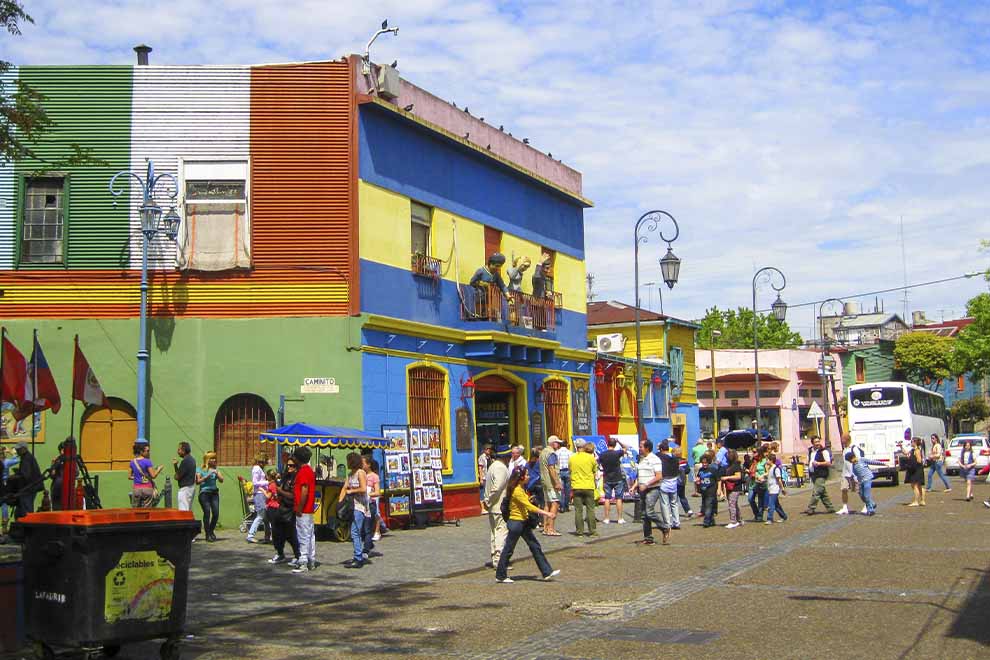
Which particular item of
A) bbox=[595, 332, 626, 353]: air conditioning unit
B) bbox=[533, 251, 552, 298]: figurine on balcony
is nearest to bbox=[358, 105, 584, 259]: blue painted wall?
bbox=[533, 251, 552, 298]: figurine on balcony

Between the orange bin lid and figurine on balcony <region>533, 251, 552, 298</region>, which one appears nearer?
the orange bin lid

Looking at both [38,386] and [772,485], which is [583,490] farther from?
[38,386]

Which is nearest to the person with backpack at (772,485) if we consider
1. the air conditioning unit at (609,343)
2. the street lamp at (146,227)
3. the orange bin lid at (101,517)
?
the street lamp at (146,227)

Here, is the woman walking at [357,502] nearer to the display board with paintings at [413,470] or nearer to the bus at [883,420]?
the display board with paintings at [413,470]

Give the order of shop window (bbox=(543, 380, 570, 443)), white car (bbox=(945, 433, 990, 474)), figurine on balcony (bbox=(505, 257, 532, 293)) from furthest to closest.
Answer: white car (bbox=(945, 433, 990, 474)), shop window (bbox=(543, 380, 570, 443)), figurine on balcony (bbox=(505, 257, 532, 293))

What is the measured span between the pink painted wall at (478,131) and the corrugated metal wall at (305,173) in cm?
88

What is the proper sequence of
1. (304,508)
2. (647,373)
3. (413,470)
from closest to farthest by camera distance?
(304,508) < (413,470) < (647,373)

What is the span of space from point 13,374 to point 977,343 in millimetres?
60550

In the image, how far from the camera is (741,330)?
80.6 m

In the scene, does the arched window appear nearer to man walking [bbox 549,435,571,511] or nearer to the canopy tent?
the canopy tent

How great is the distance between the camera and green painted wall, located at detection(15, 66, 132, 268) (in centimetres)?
2127

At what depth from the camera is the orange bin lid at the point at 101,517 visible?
904 cm

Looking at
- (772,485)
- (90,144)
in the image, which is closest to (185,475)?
(90,144)

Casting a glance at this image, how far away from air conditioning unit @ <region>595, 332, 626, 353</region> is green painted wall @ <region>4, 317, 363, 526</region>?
16.7 metres
